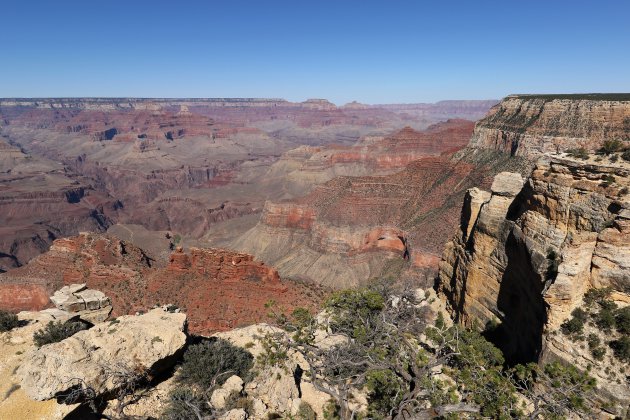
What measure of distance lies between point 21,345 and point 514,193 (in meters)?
33.1

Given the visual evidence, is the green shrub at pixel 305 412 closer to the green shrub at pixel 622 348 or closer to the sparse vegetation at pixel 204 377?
the sparse vegetation at pixel 204 377

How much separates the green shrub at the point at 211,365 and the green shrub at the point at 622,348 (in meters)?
17.8

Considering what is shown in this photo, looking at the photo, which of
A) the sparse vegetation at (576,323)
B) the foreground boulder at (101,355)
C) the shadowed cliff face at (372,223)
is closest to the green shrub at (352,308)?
the foreground boulder at (101,355)

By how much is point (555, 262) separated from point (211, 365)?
18.6 m

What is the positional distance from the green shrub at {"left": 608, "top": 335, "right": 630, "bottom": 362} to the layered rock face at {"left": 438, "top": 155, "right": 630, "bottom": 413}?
0.26 metres

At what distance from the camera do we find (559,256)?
18375 mm

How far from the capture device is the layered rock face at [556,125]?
2347 inches

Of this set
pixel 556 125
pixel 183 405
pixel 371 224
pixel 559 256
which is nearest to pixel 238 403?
pixel 183 405

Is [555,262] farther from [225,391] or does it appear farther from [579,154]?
[225,391]

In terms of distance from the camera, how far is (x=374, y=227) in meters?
82.3

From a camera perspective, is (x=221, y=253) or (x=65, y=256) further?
(x=65, y=256)

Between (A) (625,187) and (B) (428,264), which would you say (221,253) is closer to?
(A) (625,187)

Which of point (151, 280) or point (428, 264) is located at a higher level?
point (151, 280)

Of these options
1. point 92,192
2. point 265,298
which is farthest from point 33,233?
point 265,298
